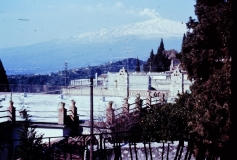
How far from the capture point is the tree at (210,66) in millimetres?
10398

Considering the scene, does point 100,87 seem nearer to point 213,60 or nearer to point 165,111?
point 165,111

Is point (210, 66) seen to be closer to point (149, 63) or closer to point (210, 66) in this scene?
point (210, 66)

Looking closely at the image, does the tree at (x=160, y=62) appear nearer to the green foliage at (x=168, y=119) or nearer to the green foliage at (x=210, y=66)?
the green foliage at (x=168, y=119)

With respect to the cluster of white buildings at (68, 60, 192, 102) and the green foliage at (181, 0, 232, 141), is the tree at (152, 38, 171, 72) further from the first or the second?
the green foliage at (181, 0, 232, 141)

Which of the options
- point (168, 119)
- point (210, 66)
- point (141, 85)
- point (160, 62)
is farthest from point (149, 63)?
point (210, 66)

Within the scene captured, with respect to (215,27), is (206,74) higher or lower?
lower

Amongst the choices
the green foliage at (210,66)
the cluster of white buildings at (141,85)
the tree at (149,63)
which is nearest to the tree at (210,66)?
the green foliage at (210,66)

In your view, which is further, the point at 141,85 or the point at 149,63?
the point at 149,63

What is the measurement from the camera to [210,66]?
1118cm

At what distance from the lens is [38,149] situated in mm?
8320

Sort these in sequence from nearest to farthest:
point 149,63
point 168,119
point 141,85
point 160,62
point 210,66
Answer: point 210,66 → point 168,119 → point 141,85 → point 160,62 → point 149,63

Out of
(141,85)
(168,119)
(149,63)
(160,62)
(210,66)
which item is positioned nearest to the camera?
(210,66)

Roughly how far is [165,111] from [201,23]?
254 inches

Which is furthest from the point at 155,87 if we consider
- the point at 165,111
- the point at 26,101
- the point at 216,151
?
the point at 216,151
